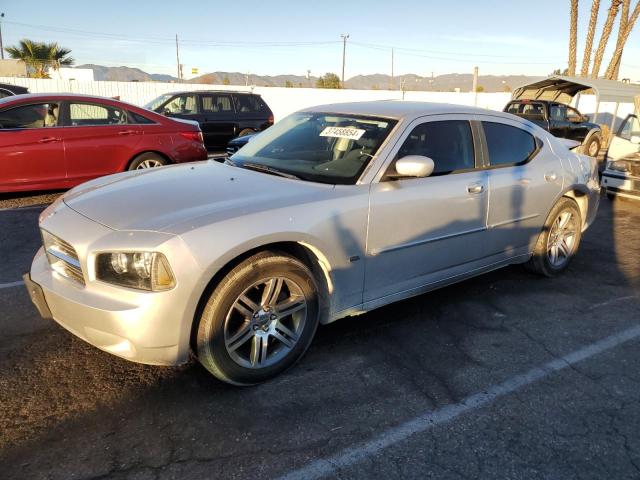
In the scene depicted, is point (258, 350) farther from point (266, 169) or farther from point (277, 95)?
point (277, 95)

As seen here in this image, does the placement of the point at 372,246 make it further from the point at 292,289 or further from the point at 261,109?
the point at 261,109

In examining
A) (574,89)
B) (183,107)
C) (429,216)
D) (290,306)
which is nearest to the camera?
(290,306)

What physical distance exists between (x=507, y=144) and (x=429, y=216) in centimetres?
131

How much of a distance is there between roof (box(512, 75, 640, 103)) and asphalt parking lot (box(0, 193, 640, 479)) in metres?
14.7

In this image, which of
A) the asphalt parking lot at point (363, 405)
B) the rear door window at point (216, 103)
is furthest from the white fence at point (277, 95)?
the asphalt parking lot at point (363, 405)

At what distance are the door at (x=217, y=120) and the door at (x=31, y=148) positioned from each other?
19.0 ft

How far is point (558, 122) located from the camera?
14695mm

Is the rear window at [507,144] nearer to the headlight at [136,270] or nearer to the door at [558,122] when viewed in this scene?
the headlight at [136,270]

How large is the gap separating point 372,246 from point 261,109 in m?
11.0

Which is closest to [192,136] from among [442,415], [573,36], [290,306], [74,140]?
[74,140]

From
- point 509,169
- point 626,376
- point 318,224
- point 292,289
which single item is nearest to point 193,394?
point 292,289

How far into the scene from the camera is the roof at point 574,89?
644 inches

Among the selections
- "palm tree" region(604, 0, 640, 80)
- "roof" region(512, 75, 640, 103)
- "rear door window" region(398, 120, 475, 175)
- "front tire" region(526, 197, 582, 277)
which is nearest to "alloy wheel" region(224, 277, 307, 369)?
"rear door window" region(398, 120, 475, 175)


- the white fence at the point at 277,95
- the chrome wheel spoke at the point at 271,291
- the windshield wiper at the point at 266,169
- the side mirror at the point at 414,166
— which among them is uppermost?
the white fence at the point at 277,95
